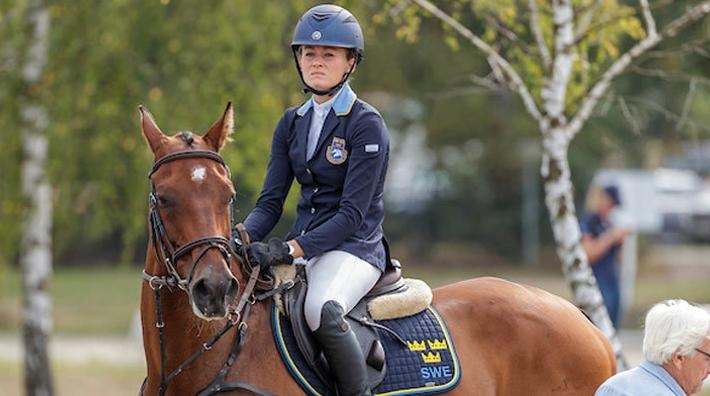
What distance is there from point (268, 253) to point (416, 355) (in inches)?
37.0

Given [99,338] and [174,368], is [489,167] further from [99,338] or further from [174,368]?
[174,368]

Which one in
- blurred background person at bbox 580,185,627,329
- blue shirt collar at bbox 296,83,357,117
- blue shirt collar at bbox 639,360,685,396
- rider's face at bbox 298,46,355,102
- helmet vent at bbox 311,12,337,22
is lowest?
blurred background person at bbox 580,185,627,329

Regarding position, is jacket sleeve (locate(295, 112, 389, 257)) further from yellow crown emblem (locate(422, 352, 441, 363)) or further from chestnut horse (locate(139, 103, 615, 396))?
yellow crown emblem (locate(422, 352, 441, 363))

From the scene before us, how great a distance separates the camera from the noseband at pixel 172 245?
538 centimetres

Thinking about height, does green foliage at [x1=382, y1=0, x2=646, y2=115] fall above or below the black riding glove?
above

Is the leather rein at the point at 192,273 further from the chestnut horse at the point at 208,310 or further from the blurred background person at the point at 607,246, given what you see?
the blurred background person at the point at 607,246

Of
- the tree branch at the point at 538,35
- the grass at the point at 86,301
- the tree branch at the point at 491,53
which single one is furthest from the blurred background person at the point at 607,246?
the grass at the point at 86,301

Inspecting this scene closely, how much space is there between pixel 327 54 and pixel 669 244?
31182 millimetres

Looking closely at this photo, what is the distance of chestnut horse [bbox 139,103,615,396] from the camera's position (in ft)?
17.7

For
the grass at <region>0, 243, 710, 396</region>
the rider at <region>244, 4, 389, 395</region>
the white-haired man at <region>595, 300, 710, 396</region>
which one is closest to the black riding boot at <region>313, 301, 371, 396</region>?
the rider at <region>244, 4, 389, 395</region>

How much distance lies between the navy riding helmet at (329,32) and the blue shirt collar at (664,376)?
2030mm

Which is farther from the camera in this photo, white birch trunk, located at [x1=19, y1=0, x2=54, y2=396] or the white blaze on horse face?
white birch trunk, located at [x1=19, y1=0, x2=54, y2=396]

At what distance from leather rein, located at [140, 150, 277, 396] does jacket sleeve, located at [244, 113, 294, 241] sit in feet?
1.05

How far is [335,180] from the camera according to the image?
6059 mm
